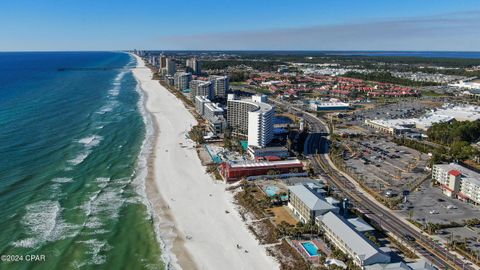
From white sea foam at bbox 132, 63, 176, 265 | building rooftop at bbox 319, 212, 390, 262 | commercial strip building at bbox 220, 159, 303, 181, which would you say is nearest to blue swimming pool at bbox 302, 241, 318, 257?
building rooftop at bbox 319, 212, 390, 262

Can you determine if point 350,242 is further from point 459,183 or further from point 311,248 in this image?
point 459,183

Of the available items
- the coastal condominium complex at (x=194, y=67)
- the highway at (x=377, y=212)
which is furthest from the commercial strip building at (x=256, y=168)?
the coastal condominium complex at (x=194, y=67)

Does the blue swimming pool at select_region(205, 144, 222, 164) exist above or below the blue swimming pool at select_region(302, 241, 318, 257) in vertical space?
above

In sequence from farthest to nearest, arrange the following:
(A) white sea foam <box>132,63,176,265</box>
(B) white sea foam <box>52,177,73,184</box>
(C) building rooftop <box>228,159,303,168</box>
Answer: (C) building rooftop <box>228,159,303,168</box>, (B) white sea foam <box>52,177,73,184</box>, (A) white sea foam <box>132,63,176,265</box>

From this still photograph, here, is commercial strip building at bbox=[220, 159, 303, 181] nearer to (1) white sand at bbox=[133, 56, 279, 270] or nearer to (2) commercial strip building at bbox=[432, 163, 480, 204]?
(1) white sand at bbox=[133, 56, 279, 270]

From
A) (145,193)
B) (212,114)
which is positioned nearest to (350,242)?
(145,193)

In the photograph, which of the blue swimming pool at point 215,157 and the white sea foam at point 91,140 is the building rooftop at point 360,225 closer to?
the blue swimming pool at point 215,157

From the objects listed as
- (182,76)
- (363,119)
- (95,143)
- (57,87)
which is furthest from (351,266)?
(57,87)
